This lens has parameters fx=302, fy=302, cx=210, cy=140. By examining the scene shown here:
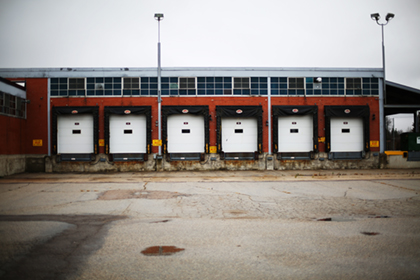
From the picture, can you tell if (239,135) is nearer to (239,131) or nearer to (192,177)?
(239,131)

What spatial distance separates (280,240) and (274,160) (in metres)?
18.4

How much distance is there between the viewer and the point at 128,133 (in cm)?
2323

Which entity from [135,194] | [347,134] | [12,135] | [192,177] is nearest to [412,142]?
[347,134]

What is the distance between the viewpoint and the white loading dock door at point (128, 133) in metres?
23.1

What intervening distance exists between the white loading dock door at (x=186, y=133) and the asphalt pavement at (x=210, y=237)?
13031 mm

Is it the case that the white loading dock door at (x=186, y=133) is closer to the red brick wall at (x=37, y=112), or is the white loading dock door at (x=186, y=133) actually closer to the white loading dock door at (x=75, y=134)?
the white loading dock door at (x=75, y=134)

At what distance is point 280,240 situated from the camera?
5469 mm

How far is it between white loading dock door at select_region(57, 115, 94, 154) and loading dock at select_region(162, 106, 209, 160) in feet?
18.9

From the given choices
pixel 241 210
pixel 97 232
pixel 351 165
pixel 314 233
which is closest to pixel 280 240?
pixel 314 233

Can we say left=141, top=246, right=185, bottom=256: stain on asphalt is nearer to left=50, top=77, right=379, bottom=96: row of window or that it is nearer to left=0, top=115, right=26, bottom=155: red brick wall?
left=0, top=115, right=26, bottom=155: red brick wall

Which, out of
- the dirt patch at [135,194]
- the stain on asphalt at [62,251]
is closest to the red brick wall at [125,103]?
the dirt patch at [135,194]

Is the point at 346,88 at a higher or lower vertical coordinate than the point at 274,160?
higher

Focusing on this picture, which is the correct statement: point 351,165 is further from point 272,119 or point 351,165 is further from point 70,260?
point 70,260

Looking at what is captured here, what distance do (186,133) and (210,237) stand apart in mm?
17998
